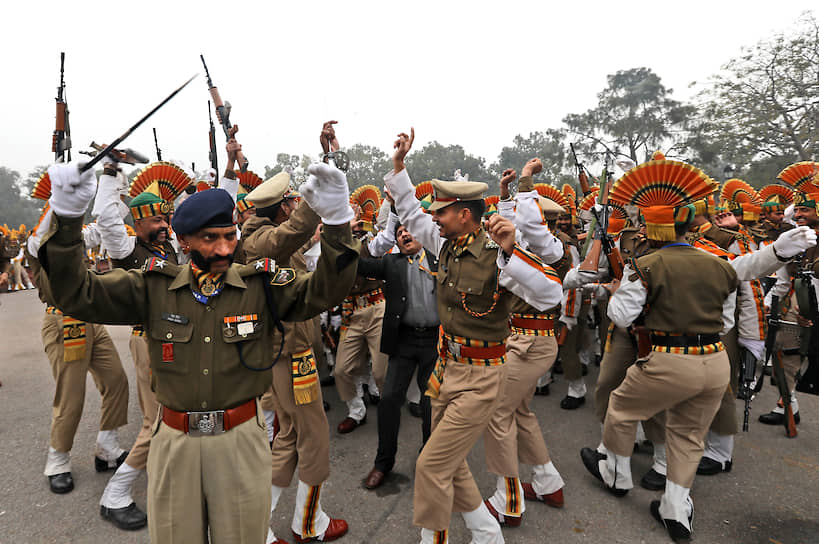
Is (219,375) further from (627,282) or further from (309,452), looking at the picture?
(627,282)

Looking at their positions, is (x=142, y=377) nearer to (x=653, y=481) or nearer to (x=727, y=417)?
(x=653, y=481)

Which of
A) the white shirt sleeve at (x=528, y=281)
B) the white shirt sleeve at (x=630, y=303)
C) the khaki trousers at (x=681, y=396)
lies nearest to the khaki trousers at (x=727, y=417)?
the khaki trousers at (x=681, y=396)

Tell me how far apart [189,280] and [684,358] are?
Result: 3.21 meters

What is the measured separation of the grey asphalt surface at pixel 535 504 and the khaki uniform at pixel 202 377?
1.54 metres

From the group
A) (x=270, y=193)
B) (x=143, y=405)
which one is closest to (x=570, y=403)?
(x=270, y=193)

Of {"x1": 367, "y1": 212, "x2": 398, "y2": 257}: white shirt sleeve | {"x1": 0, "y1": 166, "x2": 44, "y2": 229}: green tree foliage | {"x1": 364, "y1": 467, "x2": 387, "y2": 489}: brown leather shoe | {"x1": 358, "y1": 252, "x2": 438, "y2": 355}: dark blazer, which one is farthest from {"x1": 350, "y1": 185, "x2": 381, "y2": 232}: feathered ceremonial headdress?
{"x1": 0, "y1": 166, "x2": 44, "y2": 229}: green tree foliage

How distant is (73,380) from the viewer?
159 inches

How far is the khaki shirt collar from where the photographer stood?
2.05 metres

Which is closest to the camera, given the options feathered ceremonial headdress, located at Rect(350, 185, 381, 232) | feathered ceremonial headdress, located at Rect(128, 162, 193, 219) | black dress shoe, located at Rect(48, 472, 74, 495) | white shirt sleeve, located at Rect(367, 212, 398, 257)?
feathered ceremonial headdress, located at Rect(128, 162, 193, 219)

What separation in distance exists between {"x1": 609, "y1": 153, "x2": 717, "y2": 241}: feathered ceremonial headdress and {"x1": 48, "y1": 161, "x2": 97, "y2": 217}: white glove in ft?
11.1

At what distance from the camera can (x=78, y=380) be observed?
406cm

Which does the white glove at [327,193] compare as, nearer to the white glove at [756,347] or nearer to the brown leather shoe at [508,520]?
the brown leather shoe at [508,520]

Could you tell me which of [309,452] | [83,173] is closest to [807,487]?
[309,452]

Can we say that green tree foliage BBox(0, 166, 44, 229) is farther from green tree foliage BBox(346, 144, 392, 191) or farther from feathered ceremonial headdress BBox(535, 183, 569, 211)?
feathered ceremonial headdress BBox(535, 183, 569, 211)
